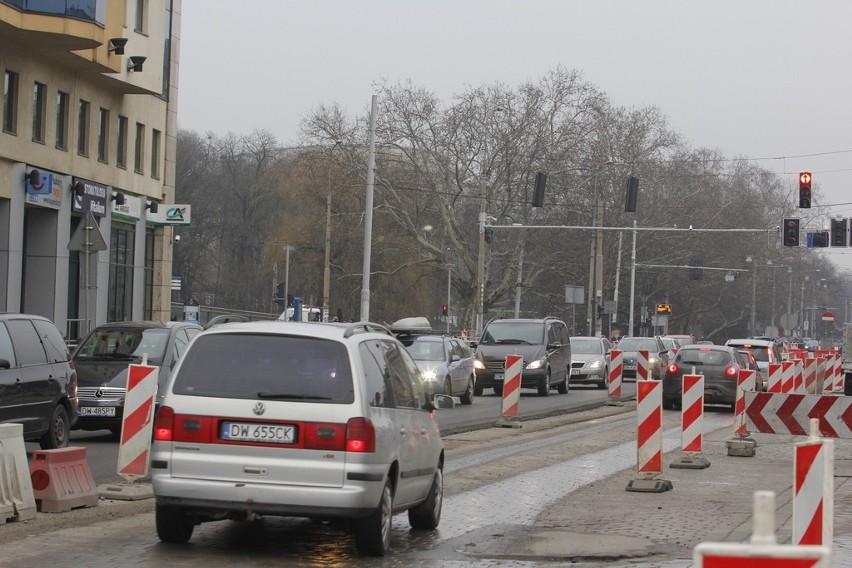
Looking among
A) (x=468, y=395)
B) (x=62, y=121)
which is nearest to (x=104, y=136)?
(x=62, y=121)

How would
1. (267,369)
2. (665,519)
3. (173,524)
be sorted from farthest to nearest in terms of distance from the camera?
1. (665,519)
2. (173,524)
3. (267,369)

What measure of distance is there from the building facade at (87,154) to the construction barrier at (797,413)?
18.1 metres

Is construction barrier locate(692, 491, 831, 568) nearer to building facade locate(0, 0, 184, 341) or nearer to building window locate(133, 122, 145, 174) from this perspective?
building facade locate(0, 0, 184, 341)

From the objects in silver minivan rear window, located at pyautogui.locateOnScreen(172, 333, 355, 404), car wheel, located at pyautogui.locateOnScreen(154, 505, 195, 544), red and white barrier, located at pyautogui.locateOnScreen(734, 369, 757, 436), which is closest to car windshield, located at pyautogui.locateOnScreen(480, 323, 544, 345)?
red and white barrier, located at pyautogui.locateOnScreen(734, 369, 757, 436)

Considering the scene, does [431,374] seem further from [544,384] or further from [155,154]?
[155,154]

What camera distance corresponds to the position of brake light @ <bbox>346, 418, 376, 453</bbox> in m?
8.63

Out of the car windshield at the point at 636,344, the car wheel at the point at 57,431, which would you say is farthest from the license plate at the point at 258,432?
the car windshield at the point at 636,344

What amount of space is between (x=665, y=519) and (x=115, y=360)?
9870 mm

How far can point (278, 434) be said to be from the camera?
343 inches

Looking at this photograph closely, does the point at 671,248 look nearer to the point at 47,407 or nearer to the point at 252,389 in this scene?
the point at 47,407

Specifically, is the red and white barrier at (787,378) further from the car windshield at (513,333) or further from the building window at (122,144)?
the building window at (122,144)

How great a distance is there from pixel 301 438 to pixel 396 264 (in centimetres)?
6574

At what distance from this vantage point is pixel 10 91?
3259 cm

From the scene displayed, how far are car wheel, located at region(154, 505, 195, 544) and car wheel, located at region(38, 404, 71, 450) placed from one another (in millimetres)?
6545
